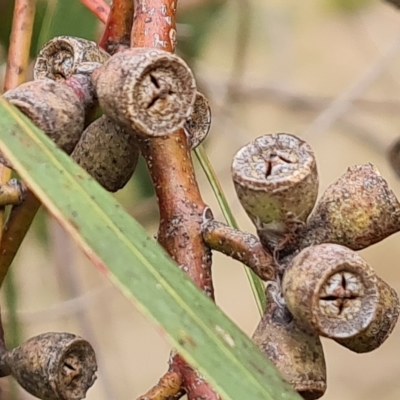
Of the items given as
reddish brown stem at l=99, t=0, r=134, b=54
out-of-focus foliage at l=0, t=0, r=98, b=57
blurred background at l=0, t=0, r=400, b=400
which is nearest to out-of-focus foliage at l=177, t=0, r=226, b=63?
blurred background at l=0, t=0, r=400, b=400

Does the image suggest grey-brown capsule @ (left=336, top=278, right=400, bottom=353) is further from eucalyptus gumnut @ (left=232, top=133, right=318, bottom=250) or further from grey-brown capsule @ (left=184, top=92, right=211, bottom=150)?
grey-brown capsule @ (left=184, top=92, right=211, bottom=150)

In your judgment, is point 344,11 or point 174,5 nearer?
point 174,5

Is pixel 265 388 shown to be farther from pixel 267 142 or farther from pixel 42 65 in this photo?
pixel 42 65

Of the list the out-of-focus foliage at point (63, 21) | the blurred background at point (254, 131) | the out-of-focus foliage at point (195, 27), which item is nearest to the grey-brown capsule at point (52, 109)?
the out-of-focus foliage at point (63, 21)

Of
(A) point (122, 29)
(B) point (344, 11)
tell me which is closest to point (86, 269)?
(B) point (344, 11)

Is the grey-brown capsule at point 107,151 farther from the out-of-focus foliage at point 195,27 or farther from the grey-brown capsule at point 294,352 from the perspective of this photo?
the out-of-focus foliage at point 195,27

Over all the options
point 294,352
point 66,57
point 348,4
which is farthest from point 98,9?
point 348,4
